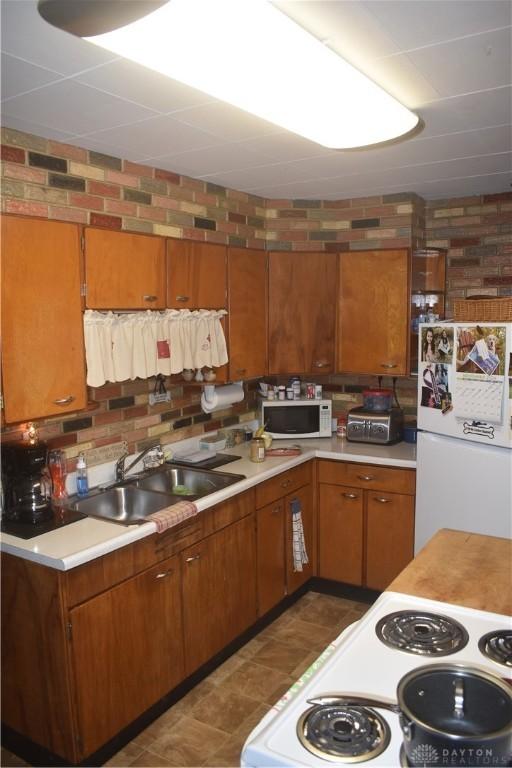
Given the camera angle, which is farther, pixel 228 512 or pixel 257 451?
pixel 257 451

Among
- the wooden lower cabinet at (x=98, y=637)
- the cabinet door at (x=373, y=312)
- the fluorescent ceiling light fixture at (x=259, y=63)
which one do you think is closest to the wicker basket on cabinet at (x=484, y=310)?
the cabinet door at (x=373, y=312)

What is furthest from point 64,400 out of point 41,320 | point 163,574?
point 163,574

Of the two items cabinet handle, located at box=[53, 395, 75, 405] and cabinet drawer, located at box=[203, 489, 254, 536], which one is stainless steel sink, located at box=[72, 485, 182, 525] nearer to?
cabinet drawer, located at box=[203, 489, 254, 536]

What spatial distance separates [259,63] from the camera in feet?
5.51

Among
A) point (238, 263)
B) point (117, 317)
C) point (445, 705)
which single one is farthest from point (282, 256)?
point (445, 705)

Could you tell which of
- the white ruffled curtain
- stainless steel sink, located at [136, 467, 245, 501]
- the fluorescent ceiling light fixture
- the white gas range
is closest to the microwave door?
the white ruffled curtain

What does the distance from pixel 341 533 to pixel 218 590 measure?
1065 mm

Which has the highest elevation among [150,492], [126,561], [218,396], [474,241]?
[474,241]

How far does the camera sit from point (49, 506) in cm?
258

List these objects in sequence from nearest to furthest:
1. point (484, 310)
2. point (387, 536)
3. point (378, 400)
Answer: point (484, 310) < point (387, 536) < point (378, 400)

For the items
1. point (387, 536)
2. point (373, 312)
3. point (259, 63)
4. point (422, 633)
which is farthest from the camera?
point (373, 312)

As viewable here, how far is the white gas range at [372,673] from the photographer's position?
3.63 feet

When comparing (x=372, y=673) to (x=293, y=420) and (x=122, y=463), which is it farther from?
(x=293, y=420)

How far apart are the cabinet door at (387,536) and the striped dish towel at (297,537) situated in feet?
1.33
